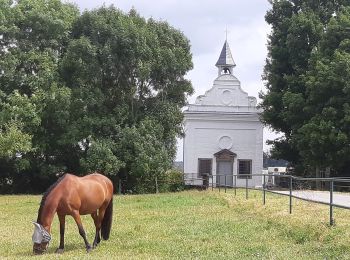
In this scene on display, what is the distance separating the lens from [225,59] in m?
52.4

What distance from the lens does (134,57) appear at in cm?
3678

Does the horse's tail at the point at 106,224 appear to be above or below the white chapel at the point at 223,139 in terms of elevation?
below

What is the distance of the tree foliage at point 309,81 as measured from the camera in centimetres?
3366

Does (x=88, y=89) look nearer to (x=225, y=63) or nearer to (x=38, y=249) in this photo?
(x=225, y=63)

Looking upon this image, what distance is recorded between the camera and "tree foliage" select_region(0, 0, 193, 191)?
35.8 meters

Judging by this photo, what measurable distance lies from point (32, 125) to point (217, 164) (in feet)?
64.0

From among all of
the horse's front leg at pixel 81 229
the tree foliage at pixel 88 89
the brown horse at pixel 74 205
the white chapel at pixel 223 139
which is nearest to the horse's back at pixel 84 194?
the brown horse at pixel 74 205

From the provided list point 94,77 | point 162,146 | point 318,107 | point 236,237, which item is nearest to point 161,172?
point 162,146

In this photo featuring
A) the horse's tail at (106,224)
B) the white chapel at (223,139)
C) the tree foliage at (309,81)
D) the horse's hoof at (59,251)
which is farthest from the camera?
the white chapel at (223,139)

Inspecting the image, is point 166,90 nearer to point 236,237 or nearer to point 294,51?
point 294,51

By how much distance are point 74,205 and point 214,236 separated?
3.01m

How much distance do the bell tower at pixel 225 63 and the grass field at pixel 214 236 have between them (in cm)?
3599

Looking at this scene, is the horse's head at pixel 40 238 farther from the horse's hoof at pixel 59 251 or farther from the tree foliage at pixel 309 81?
the tree foliage at pixel 309 81

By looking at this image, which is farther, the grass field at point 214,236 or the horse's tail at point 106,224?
the horse's tail at point 106,224
